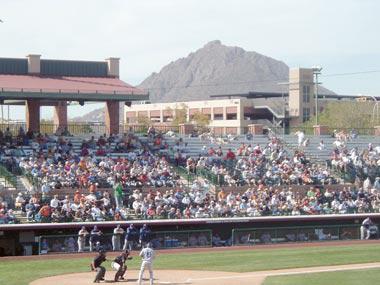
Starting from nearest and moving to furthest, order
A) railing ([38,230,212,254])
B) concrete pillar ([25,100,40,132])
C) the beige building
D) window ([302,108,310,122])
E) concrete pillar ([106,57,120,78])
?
railing ([38,230,212,254])
concrete pillar ([25,100,40,132])
concrete pillar ([106,57,120,78])
the beige building
window ([302,108,310,122])

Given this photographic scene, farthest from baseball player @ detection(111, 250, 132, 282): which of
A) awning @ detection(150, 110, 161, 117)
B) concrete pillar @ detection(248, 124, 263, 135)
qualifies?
awning @ detection(150, 110, 161, 117)

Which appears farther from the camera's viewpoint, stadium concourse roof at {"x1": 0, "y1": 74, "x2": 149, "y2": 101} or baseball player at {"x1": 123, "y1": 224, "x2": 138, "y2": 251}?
stadium concourse roof at {"x1": 0, "y1": 74, "x2": 149, "y2": 101}

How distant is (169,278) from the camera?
89.0ft

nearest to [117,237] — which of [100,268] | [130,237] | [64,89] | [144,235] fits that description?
[130,237]

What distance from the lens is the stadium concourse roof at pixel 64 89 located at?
136ft

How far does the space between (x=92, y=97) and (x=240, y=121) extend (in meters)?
60.3

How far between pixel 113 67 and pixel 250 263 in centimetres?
2053

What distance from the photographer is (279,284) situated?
2561cm

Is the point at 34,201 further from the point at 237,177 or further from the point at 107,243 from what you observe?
the point at 237,177

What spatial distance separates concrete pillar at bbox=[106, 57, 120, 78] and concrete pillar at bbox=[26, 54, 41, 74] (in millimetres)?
4379

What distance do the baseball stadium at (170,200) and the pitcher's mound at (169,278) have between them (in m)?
0.06

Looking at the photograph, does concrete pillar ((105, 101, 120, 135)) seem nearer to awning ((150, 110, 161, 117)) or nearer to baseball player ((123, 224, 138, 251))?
baseball player ((123, 224, 138, 251))

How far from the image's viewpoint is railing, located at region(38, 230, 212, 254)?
33688mm

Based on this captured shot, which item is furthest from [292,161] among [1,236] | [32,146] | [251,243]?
[1,236]
